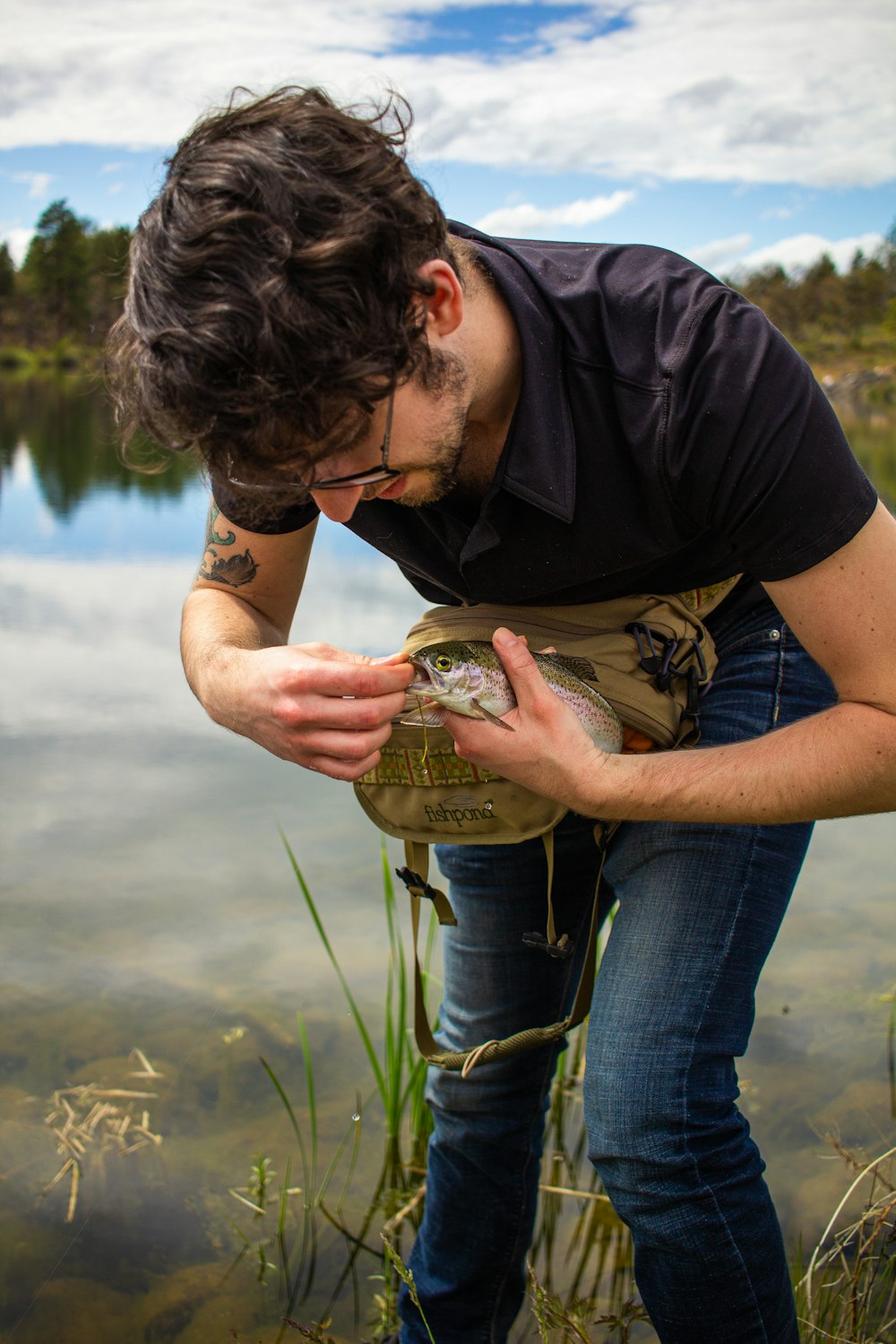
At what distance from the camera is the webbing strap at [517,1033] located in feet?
8.33

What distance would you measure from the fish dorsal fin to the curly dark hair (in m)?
0.73

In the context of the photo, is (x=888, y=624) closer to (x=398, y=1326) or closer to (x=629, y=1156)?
(x=629, y=1156)

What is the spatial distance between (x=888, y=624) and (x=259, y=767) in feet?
19.0

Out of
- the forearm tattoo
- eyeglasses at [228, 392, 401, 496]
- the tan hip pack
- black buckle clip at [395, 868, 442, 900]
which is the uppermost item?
eyeglasses at [228, 392, 401, 496]

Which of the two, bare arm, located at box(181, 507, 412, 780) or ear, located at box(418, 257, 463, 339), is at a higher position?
ear, located at box(418, 257, 463, 339)

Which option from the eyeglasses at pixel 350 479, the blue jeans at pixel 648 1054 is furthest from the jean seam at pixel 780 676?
the eyeglasses at pixel 350 479

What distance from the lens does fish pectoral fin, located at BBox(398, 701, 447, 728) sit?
94.3 inches

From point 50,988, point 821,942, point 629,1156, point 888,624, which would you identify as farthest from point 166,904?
point 888,624

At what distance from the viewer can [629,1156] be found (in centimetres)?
209

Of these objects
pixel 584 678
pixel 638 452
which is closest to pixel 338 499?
pixel 638 452

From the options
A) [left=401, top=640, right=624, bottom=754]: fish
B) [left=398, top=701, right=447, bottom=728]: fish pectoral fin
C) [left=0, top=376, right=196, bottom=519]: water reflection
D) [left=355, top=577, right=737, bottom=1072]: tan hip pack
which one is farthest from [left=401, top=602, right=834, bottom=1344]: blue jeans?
[left=0, top=376, right=196, bottom=519]: water reflection

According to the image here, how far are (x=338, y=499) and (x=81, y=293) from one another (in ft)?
284

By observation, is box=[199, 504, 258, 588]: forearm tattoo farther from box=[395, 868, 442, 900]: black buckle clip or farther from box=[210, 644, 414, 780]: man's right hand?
box=[395, 868, 442, 900]: black buckle clip

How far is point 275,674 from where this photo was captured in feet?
7.27
